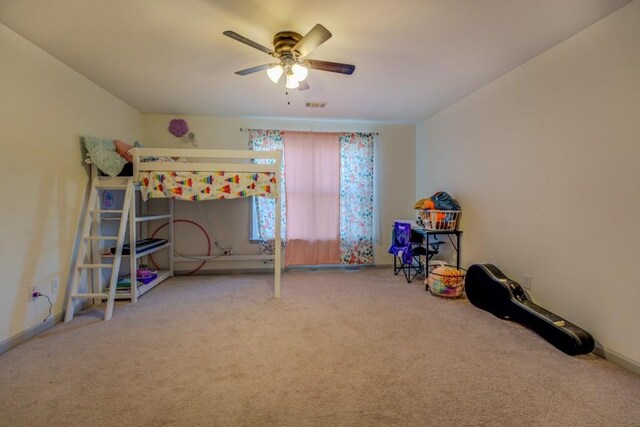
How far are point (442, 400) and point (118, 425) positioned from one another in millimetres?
1628

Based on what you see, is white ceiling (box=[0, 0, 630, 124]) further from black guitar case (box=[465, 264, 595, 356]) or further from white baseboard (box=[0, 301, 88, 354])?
white baseboard (box=[0, 301, 88, 354])

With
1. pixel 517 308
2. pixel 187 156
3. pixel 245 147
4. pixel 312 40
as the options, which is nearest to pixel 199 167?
pixel 187 156

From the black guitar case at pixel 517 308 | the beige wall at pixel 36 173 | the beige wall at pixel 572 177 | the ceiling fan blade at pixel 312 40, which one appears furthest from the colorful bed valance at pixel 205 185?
the beige wall at pixel 572 177

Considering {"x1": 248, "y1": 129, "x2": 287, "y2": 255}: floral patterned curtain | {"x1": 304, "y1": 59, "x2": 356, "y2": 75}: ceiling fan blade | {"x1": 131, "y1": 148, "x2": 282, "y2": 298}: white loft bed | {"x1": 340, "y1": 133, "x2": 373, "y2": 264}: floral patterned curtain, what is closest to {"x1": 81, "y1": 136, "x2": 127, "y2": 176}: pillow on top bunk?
{"x1": 131, "y1": 148, "x2": 282, "y2": 298}: white loft bed

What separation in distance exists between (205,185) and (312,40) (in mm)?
1930

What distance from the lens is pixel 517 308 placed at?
2367 mm

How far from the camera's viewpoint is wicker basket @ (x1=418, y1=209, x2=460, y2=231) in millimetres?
3369

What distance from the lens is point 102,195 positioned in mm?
3074

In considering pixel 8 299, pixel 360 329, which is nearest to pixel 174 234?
pixel 8 299

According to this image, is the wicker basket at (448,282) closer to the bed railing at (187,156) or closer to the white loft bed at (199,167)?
the white loft bed at (199,167)

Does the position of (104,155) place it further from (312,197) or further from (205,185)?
(312,197)

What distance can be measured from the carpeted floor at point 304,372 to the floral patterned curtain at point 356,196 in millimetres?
1637

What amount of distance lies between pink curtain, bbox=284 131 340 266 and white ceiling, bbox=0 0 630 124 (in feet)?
3.22

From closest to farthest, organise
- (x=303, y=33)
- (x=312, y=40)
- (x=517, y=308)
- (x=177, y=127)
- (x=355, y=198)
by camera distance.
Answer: (x=312, y=40) → (x=303, y=33) → (x=517, y=308) → (x=177, y=127) → (x=355, y=198)
